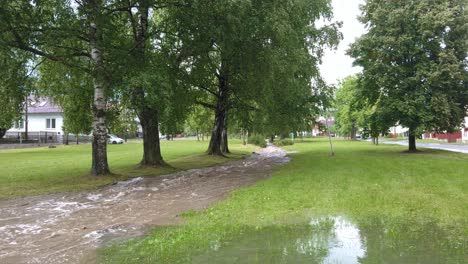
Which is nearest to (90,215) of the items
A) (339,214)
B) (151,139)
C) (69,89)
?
(339,214)

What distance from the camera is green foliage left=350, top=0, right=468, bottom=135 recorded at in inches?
1070

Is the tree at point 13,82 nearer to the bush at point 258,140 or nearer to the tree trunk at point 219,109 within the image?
the tree trunk at point 219,109

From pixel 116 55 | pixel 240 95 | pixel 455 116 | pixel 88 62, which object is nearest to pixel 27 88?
pixel 88 62

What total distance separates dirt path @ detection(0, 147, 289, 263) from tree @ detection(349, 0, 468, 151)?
15204 mm

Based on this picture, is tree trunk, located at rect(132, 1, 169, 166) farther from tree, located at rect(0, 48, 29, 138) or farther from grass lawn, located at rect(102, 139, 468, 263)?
grass lawn, located at rect(102, 139, 468, 263)

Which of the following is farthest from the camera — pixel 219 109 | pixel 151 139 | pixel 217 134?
pixel 217 134

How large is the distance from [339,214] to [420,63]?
71.2ft

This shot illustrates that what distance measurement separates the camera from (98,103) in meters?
17.6

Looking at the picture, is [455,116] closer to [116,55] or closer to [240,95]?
[240,95]

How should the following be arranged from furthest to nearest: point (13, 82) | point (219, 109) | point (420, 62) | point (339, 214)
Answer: point (219, 109) → point (420, 62) → point (13, 82) → point (339, 214)

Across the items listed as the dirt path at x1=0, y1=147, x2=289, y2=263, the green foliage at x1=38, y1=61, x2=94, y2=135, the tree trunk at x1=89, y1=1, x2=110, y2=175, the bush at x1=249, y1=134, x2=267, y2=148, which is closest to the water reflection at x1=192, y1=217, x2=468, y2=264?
the dirt path at x1=0, y1=147, x2=289, y2=263

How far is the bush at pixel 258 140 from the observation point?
55.7 meters

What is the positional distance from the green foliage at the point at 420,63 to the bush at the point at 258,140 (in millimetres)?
26570

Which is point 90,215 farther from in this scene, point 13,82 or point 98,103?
point 13,82
